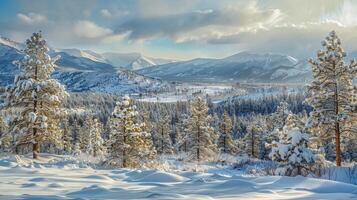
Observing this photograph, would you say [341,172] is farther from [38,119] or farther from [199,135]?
[199,135]

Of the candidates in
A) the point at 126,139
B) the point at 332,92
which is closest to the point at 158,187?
the point at 126,139

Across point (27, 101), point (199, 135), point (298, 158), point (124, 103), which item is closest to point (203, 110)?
point (199, 135)

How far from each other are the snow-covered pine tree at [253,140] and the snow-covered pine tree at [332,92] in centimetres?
3197

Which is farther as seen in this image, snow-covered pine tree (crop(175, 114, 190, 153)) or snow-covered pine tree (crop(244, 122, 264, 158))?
snow-covered pine tree (crop(244, 122, 264, 158))

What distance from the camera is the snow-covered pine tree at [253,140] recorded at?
57.2 m

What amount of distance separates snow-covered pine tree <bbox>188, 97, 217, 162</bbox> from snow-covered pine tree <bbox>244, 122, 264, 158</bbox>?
1450 cm

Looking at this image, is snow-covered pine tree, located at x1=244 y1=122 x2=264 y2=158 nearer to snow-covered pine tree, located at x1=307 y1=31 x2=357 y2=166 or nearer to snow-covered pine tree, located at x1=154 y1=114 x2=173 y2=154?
snow-covered pine tree, located at x1=154 y1=114 x2=173 y2=154

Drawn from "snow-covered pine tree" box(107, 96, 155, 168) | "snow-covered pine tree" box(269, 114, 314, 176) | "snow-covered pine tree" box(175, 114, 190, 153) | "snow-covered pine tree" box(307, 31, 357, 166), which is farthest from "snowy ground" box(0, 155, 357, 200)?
"snow-covered pine tree" box(175, 114, 190, 153)

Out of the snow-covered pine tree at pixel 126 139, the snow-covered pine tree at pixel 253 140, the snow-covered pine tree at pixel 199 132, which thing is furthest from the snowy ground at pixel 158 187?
the snow-covered pine tree at pixel 253 140

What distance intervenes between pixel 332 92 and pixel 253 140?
33652 mm

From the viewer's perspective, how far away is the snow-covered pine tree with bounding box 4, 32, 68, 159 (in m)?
23.3

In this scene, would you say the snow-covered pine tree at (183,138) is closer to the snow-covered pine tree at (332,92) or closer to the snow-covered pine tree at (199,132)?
the snow-covered pine tree at (199,132)

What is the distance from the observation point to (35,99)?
2352cm

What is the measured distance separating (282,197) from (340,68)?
20.7m
